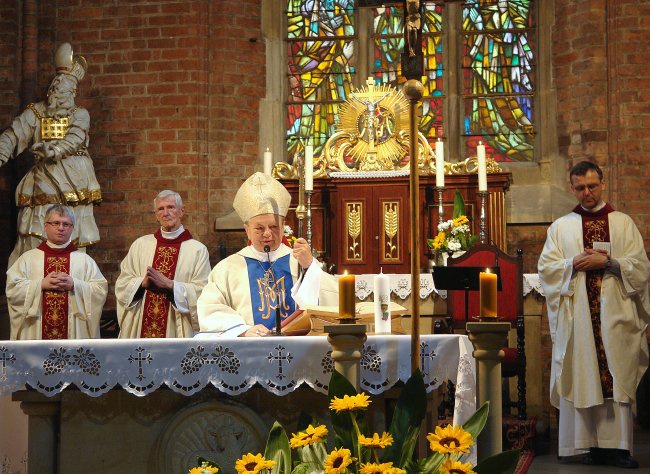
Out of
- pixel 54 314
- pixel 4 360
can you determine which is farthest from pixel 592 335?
pixel 4 360

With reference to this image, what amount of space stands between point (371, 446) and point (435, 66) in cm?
782

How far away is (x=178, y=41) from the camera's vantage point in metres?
10.5

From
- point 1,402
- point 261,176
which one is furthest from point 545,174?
point 1,402

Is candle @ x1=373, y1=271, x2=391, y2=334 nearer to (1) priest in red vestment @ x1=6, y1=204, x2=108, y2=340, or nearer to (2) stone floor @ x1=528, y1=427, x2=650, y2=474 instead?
(2) stone floor @ x1=528, y1=427, x2=650, y2=474

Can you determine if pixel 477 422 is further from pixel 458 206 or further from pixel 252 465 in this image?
pixel 458 206

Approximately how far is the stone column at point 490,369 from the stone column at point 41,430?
186 cm

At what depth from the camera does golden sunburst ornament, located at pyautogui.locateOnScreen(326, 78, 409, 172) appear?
9.45m

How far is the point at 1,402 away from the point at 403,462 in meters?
2.62

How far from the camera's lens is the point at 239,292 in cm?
580

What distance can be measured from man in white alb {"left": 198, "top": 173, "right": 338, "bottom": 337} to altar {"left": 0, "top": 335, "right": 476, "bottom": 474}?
0.83 m

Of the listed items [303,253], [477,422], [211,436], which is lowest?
[211,436]

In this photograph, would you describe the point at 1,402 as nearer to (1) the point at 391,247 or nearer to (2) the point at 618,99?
(1) the point at 391,247

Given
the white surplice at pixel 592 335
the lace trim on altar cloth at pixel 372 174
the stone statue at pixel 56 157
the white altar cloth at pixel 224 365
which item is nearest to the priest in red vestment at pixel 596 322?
the white surplice at pixel 592 335

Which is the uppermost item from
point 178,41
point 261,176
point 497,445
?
point 178,41
